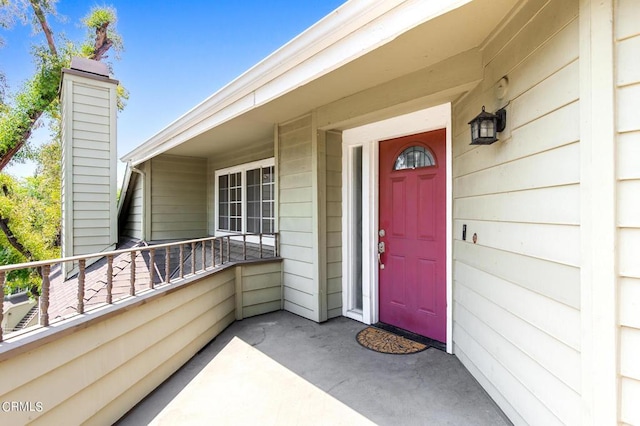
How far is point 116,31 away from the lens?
1063 cm

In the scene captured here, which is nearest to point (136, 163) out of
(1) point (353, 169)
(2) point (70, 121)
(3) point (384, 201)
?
(2) point (70, 121)

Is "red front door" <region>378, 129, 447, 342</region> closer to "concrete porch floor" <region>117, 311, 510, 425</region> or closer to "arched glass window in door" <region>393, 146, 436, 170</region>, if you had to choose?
"arched glass window in door" <region>393, 146, 436, 170</region>

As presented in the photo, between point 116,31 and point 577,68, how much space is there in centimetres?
1380

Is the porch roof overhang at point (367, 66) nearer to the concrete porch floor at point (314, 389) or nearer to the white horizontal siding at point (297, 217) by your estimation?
the white horizontal siding at point (297, 217)

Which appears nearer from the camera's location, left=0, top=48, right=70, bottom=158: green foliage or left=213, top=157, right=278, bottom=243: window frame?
left=213, top=157, right=278, bottom=243: window frame

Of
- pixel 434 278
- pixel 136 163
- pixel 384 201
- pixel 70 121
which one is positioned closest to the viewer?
pixel 434 278

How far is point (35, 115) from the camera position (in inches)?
337

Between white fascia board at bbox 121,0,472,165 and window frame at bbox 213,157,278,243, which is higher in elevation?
white fascia board at bbox 121,0,472,165

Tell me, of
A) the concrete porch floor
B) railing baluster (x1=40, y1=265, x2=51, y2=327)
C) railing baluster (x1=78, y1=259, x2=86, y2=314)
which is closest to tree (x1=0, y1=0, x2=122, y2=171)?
railing baluster (x1=78, y1=259, x2=86, y2=314)

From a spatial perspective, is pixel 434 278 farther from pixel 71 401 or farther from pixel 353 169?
pixel 71 401

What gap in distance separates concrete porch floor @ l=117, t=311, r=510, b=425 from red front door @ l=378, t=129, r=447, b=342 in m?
0.46

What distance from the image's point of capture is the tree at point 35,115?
8.37m

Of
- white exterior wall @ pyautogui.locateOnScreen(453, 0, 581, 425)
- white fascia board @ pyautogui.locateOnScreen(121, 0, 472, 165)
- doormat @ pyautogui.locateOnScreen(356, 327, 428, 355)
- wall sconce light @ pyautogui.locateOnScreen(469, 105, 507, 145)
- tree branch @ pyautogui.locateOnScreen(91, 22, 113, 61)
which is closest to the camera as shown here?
white exterior wall @ pyautogui.locateOnScreen(453, 0, 581, 425)

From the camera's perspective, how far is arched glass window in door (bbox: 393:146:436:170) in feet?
9.69
